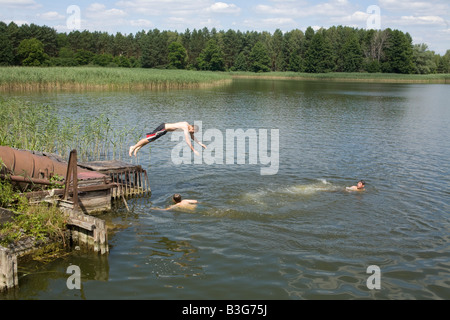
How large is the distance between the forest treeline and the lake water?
89.6 m

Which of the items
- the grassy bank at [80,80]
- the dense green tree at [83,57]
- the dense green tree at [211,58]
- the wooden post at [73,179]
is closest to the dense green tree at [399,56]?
the dense green tree at [211,58]

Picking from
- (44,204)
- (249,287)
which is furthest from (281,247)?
(44,204)

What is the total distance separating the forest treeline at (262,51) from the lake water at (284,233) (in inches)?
3529

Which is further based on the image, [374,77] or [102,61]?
[374,77]

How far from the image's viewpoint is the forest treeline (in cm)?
11581

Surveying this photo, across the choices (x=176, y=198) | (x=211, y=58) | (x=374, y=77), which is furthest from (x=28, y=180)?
(x=211, y=58)

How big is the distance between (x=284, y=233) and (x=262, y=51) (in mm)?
130137

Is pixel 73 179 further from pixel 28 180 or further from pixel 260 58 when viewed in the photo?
pixel 260 58

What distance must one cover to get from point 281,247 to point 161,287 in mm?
3237

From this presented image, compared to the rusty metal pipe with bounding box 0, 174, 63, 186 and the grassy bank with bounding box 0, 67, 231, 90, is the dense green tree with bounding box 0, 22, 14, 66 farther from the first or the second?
the rusty metal pipe with bounding box 0, 174, 63, 186

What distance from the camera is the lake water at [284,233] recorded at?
327 inches

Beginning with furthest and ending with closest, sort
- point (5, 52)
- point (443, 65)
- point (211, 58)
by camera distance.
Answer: point (443, 65) < point (211, 58) < point (5, 52)

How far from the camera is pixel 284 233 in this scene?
1095 cm

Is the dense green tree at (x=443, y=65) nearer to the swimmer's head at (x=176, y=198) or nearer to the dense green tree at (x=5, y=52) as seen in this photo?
the dense green tree at (x=5, y=52)
